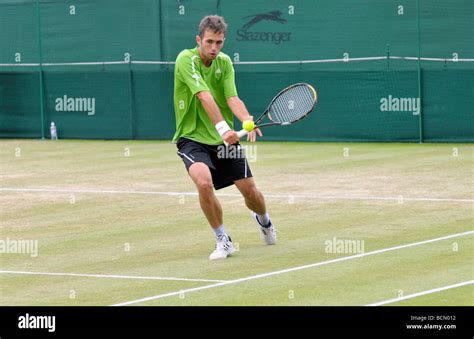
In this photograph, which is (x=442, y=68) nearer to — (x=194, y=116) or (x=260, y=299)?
(x=194, y=116)

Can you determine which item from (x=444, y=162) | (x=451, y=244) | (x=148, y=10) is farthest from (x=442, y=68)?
(x=451, y=244)

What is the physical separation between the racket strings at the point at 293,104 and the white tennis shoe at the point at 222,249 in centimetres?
138

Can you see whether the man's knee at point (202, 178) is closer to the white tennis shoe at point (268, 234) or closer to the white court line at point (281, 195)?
the white tennis shoe at point (268, 234)

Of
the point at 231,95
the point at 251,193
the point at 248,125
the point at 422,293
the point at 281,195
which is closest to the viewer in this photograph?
the point at 422,293

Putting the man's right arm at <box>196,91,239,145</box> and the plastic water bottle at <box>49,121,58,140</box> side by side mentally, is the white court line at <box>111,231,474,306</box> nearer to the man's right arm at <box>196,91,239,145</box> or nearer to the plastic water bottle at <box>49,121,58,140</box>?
the man's right arm at <box>196,91,239,145</box>

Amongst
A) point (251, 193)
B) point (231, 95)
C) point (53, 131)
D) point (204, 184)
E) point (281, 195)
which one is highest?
point (231, 95)

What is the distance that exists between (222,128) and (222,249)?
1.26 metres

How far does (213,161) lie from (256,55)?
733 inches

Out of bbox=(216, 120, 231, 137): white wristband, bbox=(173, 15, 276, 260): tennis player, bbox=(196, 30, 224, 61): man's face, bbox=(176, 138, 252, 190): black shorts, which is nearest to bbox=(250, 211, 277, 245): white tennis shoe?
bbox=(173, 15, 276, 260): tennis player

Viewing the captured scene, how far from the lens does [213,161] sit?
1180 cm

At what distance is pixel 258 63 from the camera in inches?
1173

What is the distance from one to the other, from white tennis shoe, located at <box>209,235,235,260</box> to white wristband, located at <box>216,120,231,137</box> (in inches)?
45.2

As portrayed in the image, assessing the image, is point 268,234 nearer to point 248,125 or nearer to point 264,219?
Result: point 264,219

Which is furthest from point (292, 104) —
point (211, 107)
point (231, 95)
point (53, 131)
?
point (53, 131)
